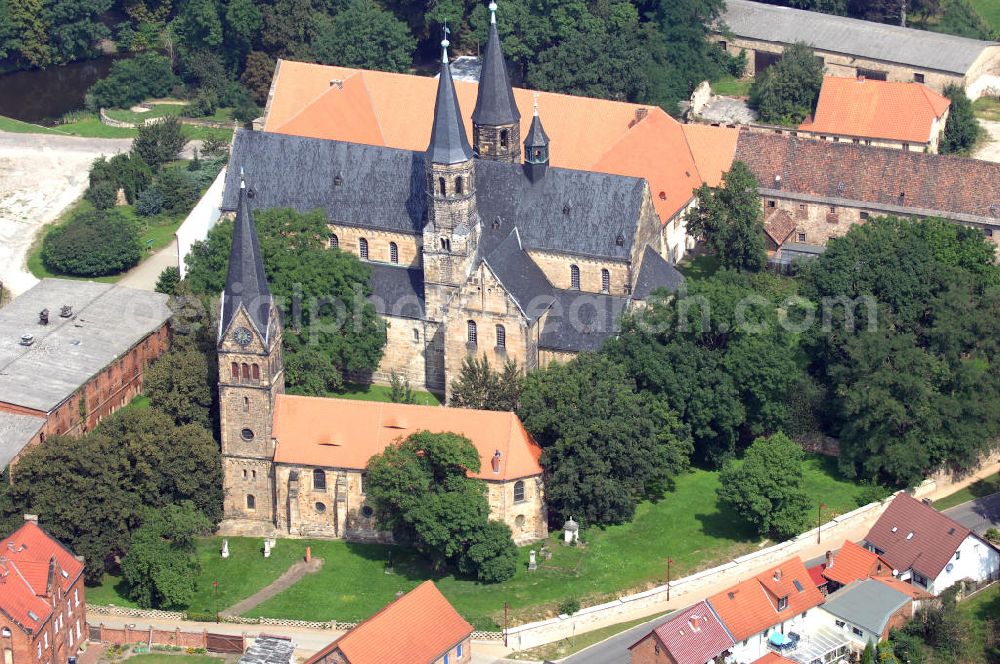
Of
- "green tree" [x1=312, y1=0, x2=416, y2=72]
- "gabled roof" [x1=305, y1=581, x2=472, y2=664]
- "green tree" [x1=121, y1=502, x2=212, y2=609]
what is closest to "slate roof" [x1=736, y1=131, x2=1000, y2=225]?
"green tree" [x1=312, y1=0, x2=416, y2=72]

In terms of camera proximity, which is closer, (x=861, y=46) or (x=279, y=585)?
(x=279, y=585)

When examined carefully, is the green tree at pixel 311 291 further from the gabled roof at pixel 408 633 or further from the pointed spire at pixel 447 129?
the gabled roof at pixel 408 633

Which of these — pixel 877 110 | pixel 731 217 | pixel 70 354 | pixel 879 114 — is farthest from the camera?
pixel 877 110

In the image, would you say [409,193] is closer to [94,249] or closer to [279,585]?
[94,249]

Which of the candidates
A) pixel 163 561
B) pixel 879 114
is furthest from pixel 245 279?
pixel 879 114

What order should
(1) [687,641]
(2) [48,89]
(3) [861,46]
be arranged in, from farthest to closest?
(2) [48,89] < (3) [861,46] < (1) [687,641]

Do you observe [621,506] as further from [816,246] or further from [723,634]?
[816,246]

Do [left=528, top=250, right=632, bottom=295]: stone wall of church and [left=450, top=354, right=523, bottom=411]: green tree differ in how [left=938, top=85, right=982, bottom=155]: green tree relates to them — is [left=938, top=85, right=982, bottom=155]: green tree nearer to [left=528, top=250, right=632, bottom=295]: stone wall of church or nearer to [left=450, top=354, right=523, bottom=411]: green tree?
[left=528, top=250, right=632, bottom=295]: stone wall of church
